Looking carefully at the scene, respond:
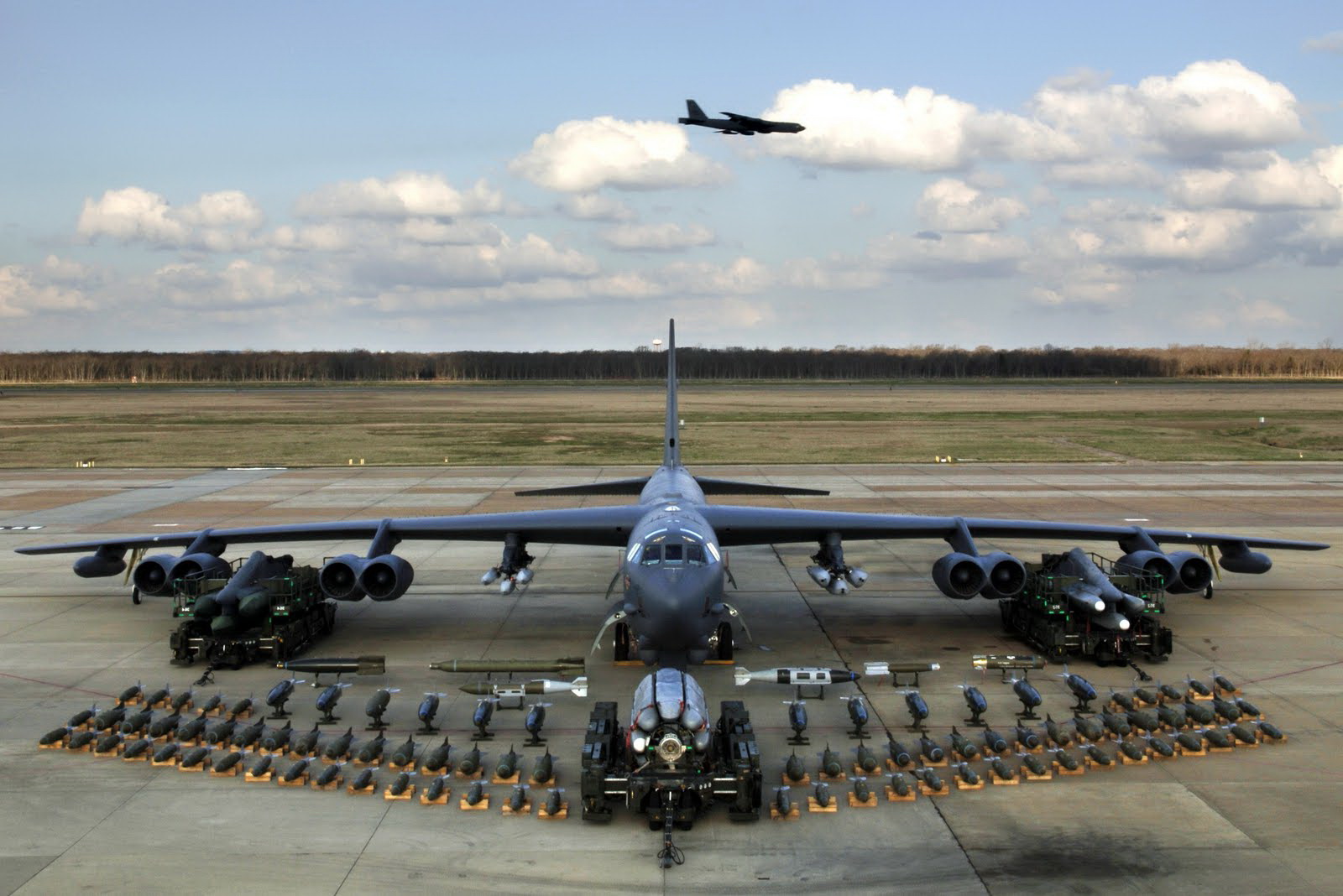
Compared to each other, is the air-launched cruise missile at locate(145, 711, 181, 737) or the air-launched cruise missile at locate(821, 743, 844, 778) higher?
the air-launched cruise missile at locate(821, 743, 844, 778)

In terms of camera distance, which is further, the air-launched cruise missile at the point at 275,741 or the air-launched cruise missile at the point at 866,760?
the air-launched cruise missile at the point at 275,741

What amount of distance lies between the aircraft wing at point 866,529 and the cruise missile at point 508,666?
480 centimetres

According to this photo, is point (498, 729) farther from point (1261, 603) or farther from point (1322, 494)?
point (1322, 494)

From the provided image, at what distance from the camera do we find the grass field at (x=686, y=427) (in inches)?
2552

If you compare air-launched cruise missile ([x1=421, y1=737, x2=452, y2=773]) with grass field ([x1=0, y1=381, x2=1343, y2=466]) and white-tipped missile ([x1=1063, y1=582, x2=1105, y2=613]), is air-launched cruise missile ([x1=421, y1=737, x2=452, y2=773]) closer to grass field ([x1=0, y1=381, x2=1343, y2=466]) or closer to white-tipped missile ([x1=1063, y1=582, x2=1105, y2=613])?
white-tipped missile ([x1=1063, y1=582, x2=1105, y2=613])

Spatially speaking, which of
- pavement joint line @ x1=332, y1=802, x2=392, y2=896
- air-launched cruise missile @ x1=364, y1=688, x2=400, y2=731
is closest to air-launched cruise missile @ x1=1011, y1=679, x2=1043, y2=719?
pavement joint line @ x1=332, y1=802, x2=392, y2=896

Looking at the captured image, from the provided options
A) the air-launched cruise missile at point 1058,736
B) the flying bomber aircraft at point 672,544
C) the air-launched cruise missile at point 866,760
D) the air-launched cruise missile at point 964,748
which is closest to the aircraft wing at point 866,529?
the flying bomber aircraft at point 672,544

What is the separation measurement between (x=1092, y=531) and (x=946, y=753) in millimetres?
11003

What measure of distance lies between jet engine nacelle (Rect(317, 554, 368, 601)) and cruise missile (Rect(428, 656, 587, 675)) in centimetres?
374

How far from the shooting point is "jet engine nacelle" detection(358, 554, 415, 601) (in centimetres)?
2347

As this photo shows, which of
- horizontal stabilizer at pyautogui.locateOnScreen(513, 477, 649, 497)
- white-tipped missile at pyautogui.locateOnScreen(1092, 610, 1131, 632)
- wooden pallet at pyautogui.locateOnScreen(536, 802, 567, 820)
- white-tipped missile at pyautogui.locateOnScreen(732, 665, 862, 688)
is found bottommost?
wooden pallet at pyautogui.locateOnScreen(536, 802, 567, 820)

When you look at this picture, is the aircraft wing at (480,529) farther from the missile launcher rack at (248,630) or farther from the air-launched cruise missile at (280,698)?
the air-launched cruise missile at (280,698)

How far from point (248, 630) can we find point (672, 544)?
32.3ft

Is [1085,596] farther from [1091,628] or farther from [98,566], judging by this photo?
[98,566]
